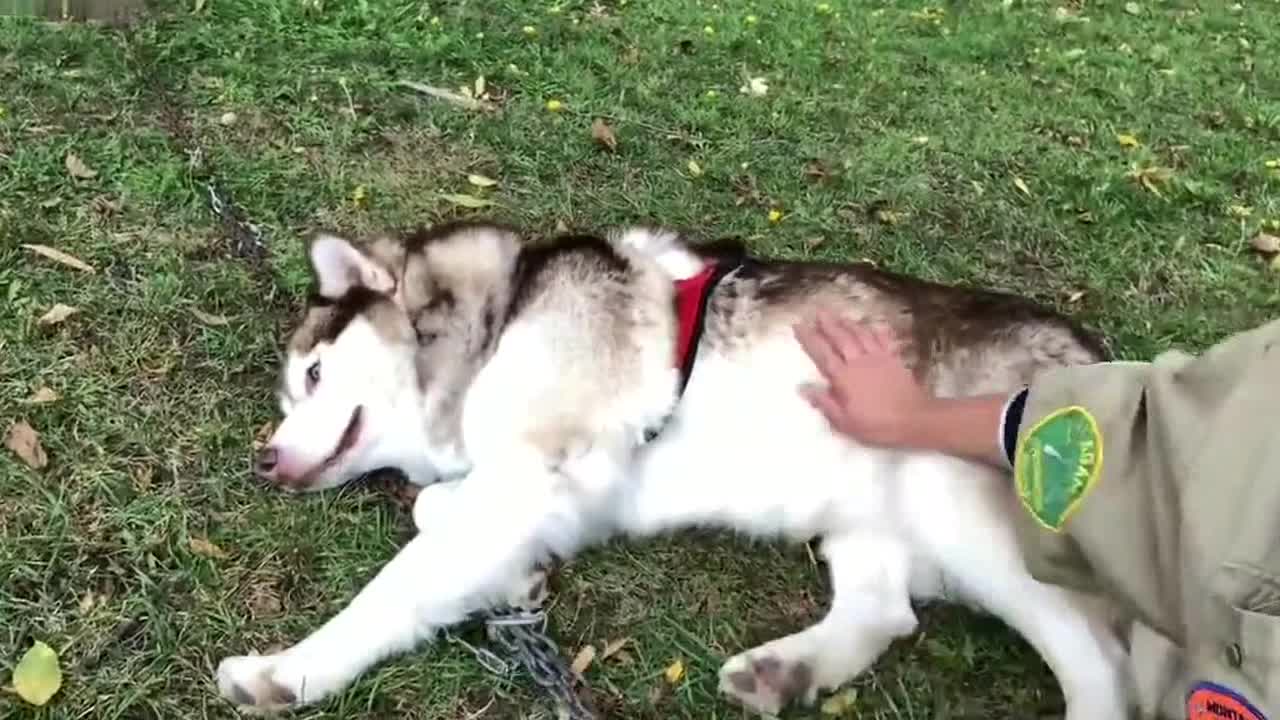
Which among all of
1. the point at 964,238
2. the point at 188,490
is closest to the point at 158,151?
the point at 188,490

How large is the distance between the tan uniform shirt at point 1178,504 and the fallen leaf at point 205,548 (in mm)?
1827

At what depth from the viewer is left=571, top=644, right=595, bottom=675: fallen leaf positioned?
300cm

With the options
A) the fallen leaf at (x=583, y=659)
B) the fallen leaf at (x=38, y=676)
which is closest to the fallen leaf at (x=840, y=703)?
the fallen leaf at (x=583, y=659)

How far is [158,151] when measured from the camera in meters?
4.50

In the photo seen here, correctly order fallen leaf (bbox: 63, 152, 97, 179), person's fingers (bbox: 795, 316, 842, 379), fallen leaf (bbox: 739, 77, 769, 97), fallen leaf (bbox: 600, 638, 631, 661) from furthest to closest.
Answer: fallen leaf (bbox: 739, 77, 769, 97) < fallen leaf (bbox: 63, 152, 97, 179) < person's fingers (bbox: 795, 316, 842, 379) < fallen leaf (bbox: 600, 638, 631, 661)

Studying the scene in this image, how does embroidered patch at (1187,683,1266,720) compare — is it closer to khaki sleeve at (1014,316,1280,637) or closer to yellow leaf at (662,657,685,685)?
khaki sleeve at (1014,316,1280,637)

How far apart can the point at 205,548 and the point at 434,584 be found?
585 millimetres

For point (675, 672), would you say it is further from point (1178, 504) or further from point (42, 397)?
point (42, 397)

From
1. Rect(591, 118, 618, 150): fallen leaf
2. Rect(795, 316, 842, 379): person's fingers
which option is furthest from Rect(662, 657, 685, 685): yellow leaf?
Rect(591, 118, 618, 150): fallen leaf

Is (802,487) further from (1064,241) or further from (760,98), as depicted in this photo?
(760,98)

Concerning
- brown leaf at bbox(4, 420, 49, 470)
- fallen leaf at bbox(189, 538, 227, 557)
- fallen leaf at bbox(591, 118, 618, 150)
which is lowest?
brown leaf at bbox(4, 420, 49, 470)

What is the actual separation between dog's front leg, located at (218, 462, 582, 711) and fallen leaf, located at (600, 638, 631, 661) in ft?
0.88

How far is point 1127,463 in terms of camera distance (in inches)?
92.0

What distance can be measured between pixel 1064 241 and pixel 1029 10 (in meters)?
2.73
